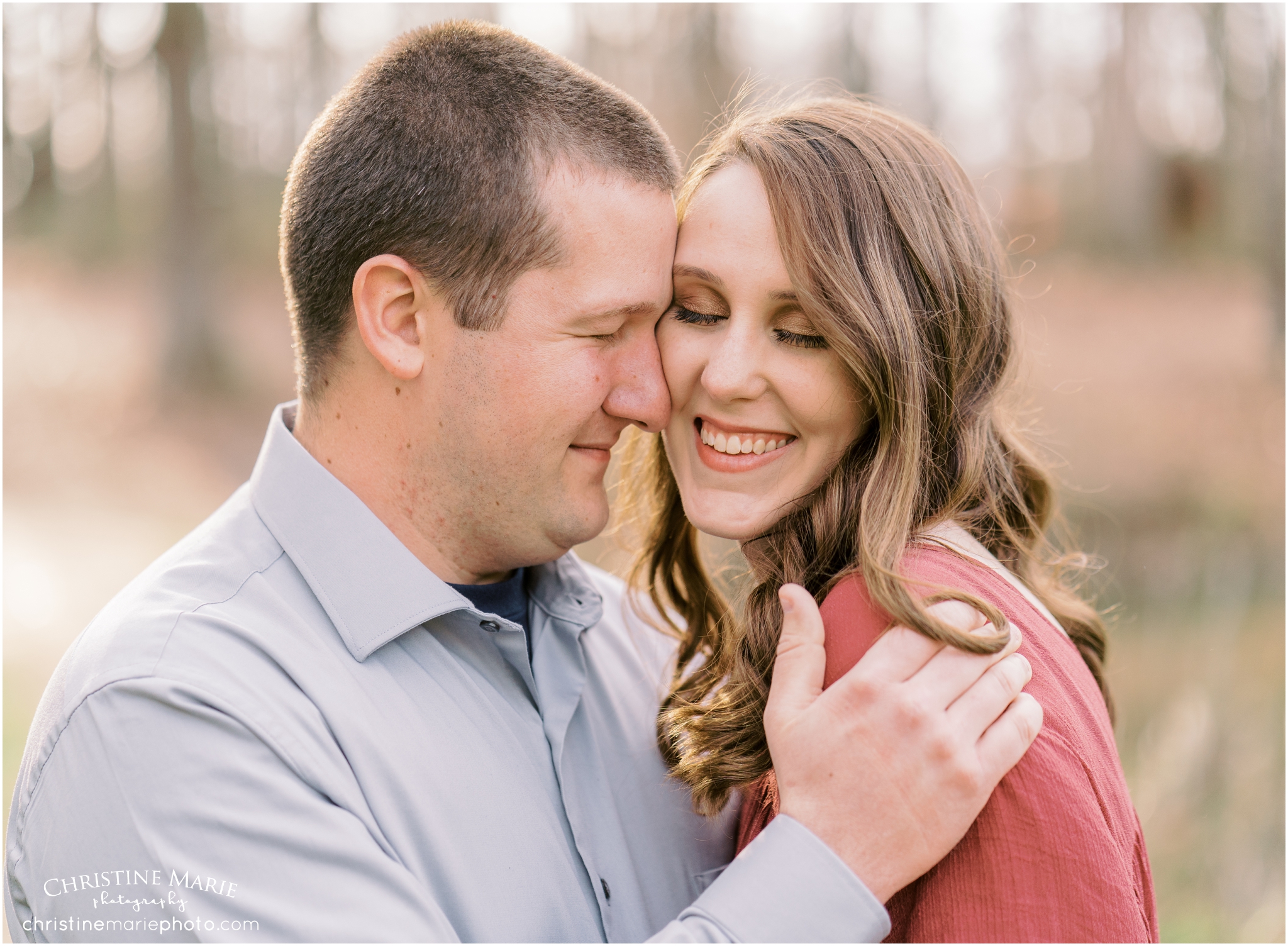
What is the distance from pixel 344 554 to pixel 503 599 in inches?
19.6

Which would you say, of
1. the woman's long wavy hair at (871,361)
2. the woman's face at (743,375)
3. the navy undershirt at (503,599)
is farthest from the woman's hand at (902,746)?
the navy undershirt at (503,599)

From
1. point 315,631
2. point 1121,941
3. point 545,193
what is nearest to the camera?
point 1121,941

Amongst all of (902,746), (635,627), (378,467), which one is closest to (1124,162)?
(635,627)

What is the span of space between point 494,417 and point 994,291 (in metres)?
1.15

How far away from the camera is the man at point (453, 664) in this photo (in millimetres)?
1617

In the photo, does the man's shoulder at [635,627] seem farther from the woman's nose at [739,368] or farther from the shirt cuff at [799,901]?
the shirt cuff at [799,901]

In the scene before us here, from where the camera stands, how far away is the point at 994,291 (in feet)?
7.30

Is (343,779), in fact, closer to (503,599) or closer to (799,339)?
(503,599)

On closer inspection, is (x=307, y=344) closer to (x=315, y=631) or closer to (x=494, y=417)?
(x=494, y=417)

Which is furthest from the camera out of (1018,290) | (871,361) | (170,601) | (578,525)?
(1018,290)

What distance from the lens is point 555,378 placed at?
2264mm

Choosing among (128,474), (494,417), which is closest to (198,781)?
(494,417)

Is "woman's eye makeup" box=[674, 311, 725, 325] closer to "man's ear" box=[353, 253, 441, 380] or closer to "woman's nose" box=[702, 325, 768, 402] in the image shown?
"woman's nose" box=[702, 325, 768, 402]

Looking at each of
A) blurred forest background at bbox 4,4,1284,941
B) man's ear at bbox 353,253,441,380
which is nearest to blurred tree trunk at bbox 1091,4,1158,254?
blurred forest background at bbox 4,4,1284,941
